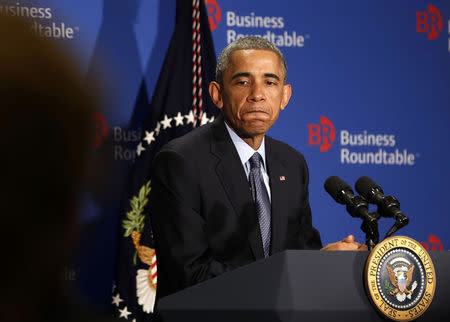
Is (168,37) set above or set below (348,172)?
above

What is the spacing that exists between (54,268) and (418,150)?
3.89 metres

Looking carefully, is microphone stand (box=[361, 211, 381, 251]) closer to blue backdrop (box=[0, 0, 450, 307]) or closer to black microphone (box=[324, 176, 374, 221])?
black microphone (box=[324, 176, 374, 221])

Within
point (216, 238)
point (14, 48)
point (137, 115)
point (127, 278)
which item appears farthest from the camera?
point (137, 115)

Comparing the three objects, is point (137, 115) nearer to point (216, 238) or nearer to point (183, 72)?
point (183, 72)

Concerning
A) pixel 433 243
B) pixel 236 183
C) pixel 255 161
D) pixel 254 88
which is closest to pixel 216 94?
pixel 254 88

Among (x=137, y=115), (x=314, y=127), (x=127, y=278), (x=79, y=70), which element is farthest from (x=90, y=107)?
(x=314, y=127)

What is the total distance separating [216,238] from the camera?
1832mm

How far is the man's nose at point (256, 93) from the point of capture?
1.99 m

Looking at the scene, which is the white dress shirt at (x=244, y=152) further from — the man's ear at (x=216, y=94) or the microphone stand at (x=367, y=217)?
the microphone stand at (x=367, y=217)

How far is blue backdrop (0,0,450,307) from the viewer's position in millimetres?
3586

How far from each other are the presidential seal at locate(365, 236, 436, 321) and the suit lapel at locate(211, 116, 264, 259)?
628 millimetres

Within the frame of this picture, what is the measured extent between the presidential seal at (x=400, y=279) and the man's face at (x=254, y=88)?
0.86m

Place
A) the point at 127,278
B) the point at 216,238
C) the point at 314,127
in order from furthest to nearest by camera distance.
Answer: the point at 314,127 < the point at 127,278 < the point at 216,238

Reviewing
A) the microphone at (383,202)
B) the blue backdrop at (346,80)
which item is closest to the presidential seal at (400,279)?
the microphone at (383,202)
